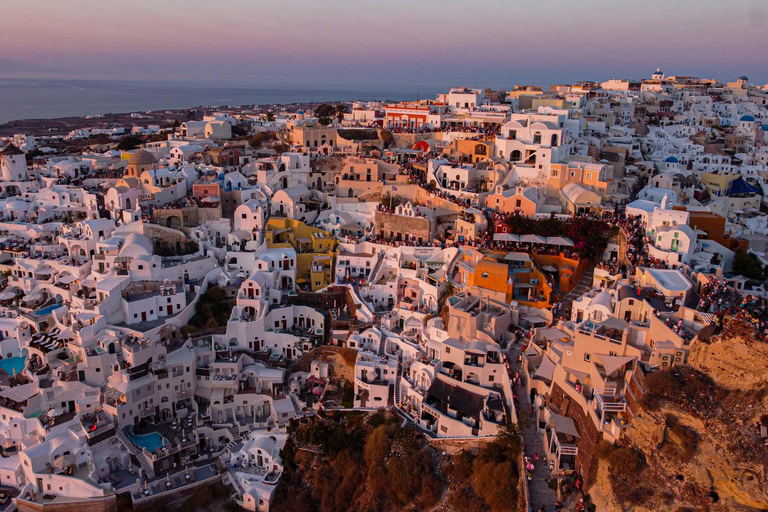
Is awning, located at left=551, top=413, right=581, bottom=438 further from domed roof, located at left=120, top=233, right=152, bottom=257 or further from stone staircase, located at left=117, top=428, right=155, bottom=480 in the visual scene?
domed roof, located at left=120, top=233, right=152, bottom=257

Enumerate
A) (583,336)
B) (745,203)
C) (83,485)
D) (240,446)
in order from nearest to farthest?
(583,336) < (83,485) < (240,446) < (745,203)

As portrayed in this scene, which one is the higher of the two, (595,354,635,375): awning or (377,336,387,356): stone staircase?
(595,354,635,375): awning

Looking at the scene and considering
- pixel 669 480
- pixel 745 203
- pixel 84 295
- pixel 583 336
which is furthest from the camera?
pixel 745 203

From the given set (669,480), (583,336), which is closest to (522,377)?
(583,336)

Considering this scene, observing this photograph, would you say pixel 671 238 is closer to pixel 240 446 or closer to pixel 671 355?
pixel 671 355

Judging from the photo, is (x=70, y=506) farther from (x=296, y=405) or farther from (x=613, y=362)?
(x=613, y=362)

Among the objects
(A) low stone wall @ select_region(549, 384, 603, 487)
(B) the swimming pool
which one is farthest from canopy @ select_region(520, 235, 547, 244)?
(B) the swimming pool
